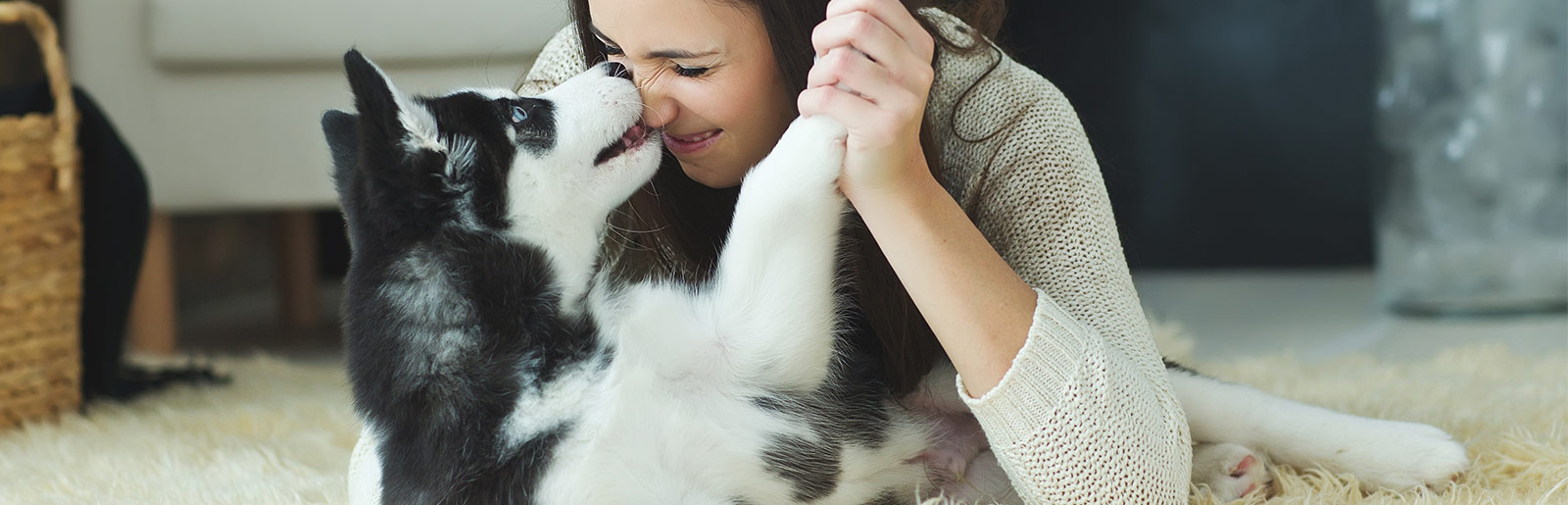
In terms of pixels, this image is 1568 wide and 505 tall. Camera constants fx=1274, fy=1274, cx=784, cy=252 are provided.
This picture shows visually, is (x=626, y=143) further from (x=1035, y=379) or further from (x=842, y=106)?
(x=1035, y=379)

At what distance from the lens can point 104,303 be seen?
2242 millimetres

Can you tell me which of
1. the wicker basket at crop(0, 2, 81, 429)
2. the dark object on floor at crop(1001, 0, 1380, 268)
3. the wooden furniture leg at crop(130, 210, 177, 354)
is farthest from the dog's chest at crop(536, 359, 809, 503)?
the dark object on floor at crop(1001, 0, 1380, 268)

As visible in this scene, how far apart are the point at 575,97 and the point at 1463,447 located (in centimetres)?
101

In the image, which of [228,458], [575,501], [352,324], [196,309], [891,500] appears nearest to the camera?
[575,501]

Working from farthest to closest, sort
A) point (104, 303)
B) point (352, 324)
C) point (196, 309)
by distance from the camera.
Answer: point (196, 309)
point (104, 303)
point (352, 324)

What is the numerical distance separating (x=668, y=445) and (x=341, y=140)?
0.47 metres

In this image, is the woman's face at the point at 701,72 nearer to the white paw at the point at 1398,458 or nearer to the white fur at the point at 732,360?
the white fur at the point at 732,360

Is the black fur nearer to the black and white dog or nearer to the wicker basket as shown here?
the black and white dog

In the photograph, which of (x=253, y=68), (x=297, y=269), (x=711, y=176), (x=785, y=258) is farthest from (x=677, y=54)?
(x=297, y=269)

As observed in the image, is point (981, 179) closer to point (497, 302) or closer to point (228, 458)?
point (497, 302)

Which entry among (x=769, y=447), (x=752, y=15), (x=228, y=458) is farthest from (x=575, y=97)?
(x=228, y=458)

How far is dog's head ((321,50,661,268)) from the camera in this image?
3.65 ft

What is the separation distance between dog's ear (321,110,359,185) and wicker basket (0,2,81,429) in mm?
1019

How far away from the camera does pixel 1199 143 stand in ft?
12.4
